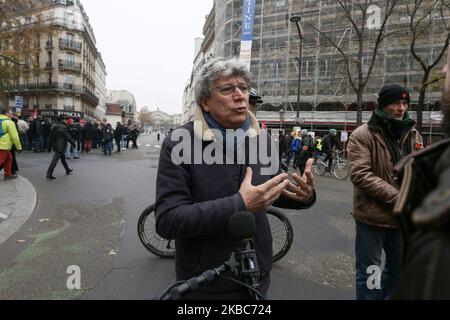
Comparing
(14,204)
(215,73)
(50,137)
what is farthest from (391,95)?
(50,137)

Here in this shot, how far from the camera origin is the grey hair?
1796 mm

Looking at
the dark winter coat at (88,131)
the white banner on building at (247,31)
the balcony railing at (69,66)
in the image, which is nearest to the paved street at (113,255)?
the dark winter coat at (88,131)

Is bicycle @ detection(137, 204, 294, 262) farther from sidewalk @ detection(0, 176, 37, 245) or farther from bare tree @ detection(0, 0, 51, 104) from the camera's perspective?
bare tree @ detection(0, 0, 51, 104)

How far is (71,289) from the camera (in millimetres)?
3293

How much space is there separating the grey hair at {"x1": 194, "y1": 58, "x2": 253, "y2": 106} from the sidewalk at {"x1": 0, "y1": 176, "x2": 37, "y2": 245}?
4.17 meters

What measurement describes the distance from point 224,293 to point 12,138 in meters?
8.48

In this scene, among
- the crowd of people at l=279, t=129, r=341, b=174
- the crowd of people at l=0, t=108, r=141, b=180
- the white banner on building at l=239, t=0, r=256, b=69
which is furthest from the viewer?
the white banner on building at l=239, t=0, r=256, b=69

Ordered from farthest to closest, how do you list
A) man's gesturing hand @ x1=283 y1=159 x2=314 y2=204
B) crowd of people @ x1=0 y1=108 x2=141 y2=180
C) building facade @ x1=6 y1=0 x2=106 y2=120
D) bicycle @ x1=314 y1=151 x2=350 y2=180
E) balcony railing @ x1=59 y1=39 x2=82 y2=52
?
balcony railing @ x1=59 y1=39 x2=82 y2=52, building facade @ x1=6 y1=0 x2=106 y2=120, bicycle @ x1=314 y1=151 x2=350 y2=180, crowd of people @ x1=0 y1=108 x2=141 y2=180, man's gesturing hand @ x1=283 y1=159 x2=314 y2=204

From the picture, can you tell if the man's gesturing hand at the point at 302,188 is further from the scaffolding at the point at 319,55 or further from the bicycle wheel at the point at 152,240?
the scaffolding at the point at 319,55

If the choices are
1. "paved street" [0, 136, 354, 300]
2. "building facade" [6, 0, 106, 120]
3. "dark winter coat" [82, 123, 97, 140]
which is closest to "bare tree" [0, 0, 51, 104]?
"dark winter coat" [82, 123, 97, 140]

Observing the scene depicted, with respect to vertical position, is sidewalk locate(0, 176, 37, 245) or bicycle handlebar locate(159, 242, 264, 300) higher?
bicycle handlebar locate(159, 242, 264, 300)

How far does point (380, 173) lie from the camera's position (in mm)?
2686

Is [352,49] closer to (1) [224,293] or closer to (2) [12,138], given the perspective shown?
(2) [12,138]

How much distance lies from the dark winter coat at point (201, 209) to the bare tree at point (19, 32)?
17.9 m
